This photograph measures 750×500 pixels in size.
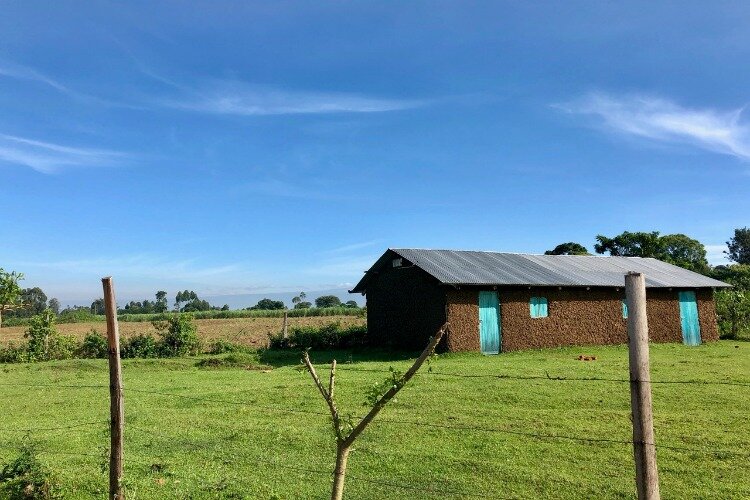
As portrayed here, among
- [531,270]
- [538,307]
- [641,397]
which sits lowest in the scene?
[641,397]

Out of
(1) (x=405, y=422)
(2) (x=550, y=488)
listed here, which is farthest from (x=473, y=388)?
(2) (x=550, y=488)

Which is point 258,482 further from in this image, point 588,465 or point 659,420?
point 659,420

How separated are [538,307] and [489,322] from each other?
266 centimetres

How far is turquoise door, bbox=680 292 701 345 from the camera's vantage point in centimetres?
2764

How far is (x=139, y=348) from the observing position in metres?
24.5

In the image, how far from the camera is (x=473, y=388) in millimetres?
12750

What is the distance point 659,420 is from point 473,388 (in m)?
4.22

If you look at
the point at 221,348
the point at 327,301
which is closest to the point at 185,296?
the point at 327,301

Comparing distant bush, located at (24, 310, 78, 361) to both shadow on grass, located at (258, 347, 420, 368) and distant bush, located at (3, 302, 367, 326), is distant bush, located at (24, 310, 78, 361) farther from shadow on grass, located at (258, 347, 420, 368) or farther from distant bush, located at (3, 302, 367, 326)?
distant bush, located at (3, 302, 367, 326)

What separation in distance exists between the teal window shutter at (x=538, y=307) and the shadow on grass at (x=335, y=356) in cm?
526

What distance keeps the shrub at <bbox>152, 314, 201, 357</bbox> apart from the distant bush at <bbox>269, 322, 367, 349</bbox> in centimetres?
397

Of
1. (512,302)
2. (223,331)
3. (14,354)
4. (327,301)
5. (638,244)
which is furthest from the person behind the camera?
(327,301)

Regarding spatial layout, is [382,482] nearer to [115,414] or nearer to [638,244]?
[115,414]

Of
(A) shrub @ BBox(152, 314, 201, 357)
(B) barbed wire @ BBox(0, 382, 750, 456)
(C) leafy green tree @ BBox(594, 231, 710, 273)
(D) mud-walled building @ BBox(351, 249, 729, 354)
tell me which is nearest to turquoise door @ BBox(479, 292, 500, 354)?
(D) mud-walled building @ BBox(351, 249, 729, 354)
